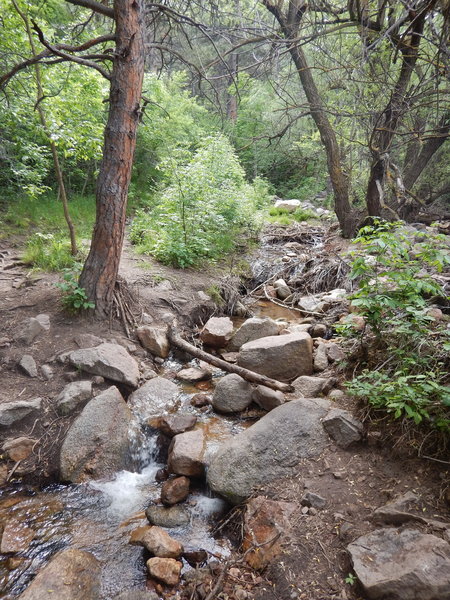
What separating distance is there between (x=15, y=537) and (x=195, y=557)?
1432 millimetres

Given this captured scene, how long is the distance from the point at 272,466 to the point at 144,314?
3171 mm

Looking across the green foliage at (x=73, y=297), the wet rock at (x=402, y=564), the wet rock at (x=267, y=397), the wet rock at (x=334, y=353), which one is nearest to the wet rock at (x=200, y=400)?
the wet rock at (x=267, y=397)

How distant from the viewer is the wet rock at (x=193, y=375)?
4797mm

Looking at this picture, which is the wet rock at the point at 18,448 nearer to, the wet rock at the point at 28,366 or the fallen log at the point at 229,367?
the wet rock at the point at 28,366

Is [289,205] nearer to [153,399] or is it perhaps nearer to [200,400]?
[200,400]

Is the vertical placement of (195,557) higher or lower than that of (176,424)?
lower

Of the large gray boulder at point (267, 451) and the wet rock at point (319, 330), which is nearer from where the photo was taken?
the large gray boulder at point (267, 451)

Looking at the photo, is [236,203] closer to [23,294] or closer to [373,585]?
[23,294]

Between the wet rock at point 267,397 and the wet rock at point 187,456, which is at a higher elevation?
the wet rock at point 267,397

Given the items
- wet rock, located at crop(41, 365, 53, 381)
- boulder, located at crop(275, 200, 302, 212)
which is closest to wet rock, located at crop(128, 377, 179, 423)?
wet rock, located at crop(41, 365, 53, 381)

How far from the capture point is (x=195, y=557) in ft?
8.61

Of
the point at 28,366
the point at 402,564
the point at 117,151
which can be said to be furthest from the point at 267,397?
the point at 117,151

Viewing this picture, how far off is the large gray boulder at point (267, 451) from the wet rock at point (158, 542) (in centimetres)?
50

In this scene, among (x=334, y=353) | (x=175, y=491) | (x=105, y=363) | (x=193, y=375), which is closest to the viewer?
(x=175, y=491)
